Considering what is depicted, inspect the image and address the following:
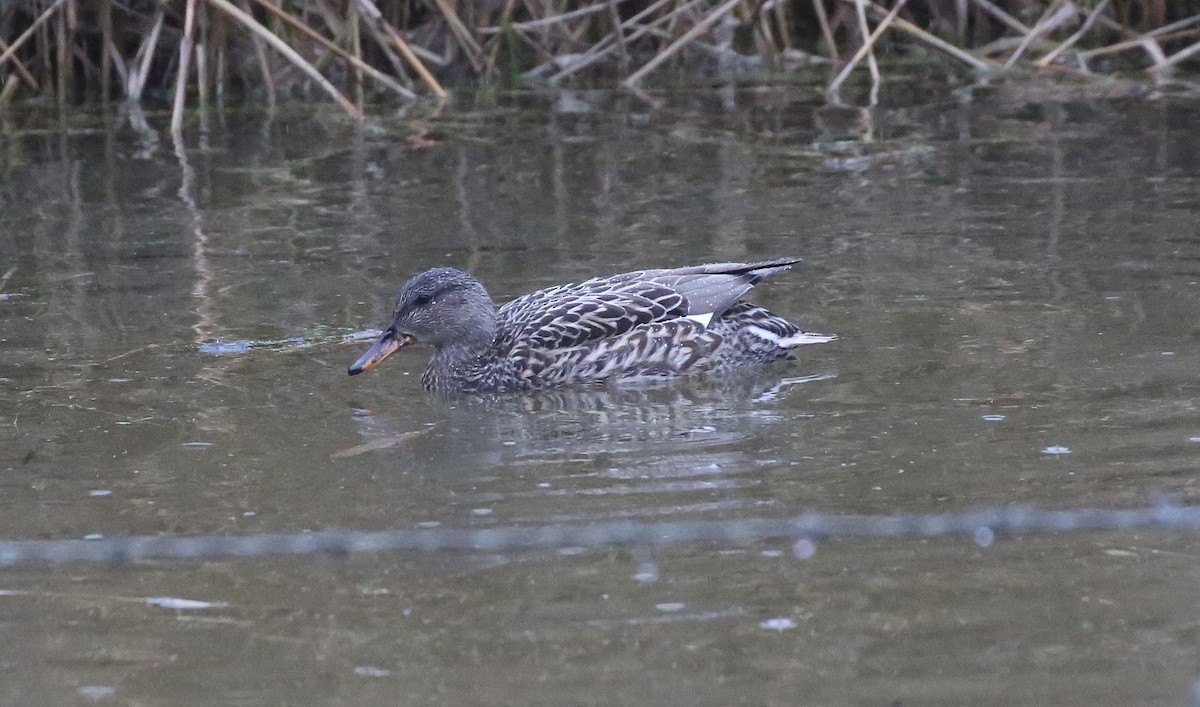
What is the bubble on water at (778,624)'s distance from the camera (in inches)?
173

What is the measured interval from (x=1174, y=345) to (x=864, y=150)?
4.56m

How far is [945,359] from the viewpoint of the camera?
22.8 feet

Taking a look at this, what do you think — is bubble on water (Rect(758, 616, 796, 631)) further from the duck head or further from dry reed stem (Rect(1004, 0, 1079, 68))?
dry reed stem (Rect(1004, 0, 1079, 68))

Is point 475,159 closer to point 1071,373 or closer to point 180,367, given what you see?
point 180,367

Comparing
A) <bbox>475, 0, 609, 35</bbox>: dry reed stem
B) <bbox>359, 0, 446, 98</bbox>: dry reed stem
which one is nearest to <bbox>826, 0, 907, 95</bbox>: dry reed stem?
<bbox>475, 0, 609, 35</bbox>: dry reed stem

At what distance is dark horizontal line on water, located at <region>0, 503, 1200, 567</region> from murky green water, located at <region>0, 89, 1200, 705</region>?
0.05 m

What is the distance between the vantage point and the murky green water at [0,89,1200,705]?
429 centimetres

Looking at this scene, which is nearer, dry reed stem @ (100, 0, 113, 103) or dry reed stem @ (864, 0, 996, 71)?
dry reed stem @ (864, 0, 996, 71)

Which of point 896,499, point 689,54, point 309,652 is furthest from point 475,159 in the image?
point 309,652

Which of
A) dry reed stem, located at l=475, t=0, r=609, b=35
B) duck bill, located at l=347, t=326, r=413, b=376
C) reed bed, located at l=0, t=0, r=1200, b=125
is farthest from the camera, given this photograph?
dry reed stem, located at l=475, t=0, r=609, b=35

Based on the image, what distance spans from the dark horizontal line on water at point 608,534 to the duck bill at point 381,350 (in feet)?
6.56

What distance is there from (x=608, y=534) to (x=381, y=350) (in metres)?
2.65

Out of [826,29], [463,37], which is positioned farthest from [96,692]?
[826,29]

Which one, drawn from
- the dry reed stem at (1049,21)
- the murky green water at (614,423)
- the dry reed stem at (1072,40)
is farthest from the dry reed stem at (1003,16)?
the murky green water at (614,423)
